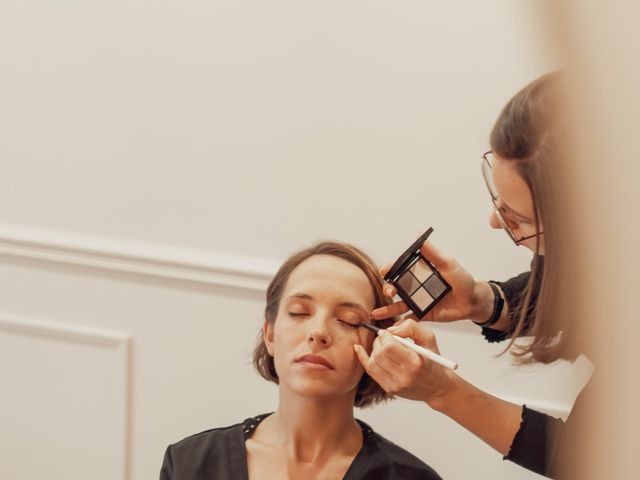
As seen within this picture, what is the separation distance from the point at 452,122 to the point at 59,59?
2.90 feet

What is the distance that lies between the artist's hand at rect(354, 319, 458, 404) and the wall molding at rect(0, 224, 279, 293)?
73 cm

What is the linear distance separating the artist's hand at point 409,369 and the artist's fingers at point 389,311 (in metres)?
0.13

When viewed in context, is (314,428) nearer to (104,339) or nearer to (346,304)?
(346,304)

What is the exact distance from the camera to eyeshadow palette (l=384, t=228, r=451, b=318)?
4.18 feet

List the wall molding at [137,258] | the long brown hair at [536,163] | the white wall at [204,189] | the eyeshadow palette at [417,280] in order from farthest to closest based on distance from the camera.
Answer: the wall molding at [137,258], the white wall at [204,189], the eyeshadow palette at [417,280], the long brown hair at [536,163]

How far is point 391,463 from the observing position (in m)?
1.35

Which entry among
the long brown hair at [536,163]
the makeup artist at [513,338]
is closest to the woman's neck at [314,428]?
the makeup artist at [513,338]

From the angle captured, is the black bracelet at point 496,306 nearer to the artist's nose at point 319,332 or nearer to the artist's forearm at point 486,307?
the artist's forearm at point 486,307

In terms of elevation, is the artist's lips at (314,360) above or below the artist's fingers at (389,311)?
below

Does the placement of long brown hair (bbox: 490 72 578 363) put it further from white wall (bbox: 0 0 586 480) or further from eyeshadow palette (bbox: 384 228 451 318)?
white wall (bbox: 0 0 586 480)

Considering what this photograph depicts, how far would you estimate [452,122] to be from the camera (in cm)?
169

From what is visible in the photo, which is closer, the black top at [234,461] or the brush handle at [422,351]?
the brush handle at [422,351]

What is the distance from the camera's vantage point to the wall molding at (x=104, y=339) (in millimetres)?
2029

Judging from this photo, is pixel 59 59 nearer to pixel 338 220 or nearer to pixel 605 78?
pixel 338 220
